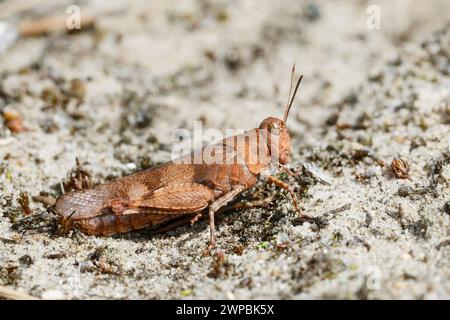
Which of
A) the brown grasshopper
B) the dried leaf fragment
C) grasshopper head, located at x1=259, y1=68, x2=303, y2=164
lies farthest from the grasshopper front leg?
the dried leaf fragment

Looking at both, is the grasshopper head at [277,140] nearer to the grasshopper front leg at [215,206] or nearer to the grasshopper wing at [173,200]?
the grasshopper front leg at [215,206]

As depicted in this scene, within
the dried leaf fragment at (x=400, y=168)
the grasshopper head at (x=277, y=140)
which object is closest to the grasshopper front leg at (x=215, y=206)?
the grasshopper head at (x=277, y=140)

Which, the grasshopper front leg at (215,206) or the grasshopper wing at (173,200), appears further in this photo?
the grasshopper wing at (173,200)

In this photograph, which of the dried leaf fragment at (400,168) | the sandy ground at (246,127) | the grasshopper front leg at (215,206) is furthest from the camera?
the dried leaf fragment at (400,168)

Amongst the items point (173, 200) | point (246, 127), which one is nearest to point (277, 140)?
point (173, 200)

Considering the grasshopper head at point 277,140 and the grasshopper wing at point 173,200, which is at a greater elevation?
the grasshopper head at point 277,140

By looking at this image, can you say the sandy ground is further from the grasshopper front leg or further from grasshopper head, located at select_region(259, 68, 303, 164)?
grasshopper head, located at select_region(259, 68, 303, 164)

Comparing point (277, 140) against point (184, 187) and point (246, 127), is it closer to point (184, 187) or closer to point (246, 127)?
point (184, 187)
